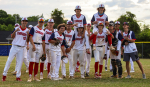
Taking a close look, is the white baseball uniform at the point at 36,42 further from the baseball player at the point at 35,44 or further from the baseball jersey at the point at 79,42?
the baseball jersey at the point at 79,42

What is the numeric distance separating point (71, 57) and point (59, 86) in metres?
2.98

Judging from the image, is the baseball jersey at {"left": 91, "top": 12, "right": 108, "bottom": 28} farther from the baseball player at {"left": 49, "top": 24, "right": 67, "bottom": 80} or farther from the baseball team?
the baseball player at {"left": 49, "top": 24, "right": 67, "bottom": 80}

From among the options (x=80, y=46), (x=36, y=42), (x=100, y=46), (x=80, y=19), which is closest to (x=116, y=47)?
(x=100, y=46)

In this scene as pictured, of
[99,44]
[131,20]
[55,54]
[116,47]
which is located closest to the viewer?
[55,54]

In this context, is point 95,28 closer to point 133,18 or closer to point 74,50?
point 74,50

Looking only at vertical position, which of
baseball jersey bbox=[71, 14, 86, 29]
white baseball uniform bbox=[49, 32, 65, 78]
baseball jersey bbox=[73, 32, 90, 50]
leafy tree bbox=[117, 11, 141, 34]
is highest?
leafy tree bbox=[117, 11, 141, 34]

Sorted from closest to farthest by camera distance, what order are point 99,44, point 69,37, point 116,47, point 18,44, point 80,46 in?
point 18,44 < point 99,44 < point 80,46 < point 116,47 < point 69,37

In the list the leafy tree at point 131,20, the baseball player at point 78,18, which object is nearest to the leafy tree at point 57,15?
the leafy tree at point 131,20

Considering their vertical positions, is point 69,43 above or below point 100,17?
below

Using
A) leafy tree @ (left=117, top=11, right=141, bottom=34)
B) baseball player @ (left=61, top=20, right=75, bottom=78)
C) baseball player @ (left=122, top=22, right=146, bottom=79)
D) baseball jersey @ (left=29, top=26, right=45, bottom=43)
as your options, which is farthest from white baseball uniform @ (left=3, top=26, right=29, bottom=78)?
leafy tree @ (left=117, top=11, right=141, bottom=34)

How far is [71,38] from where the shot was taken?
9172 mm

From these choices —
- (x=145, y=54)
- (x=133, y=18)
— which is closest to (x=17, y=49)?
(x=145, y=54)

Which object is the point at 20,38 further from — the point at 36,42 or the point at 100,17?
the point at 100,17

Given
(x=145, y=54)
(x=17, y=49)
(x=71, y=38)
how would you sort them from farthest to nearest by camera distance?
(x=145, y=54) → (x=71, y=38) → (x=17, y=49)
